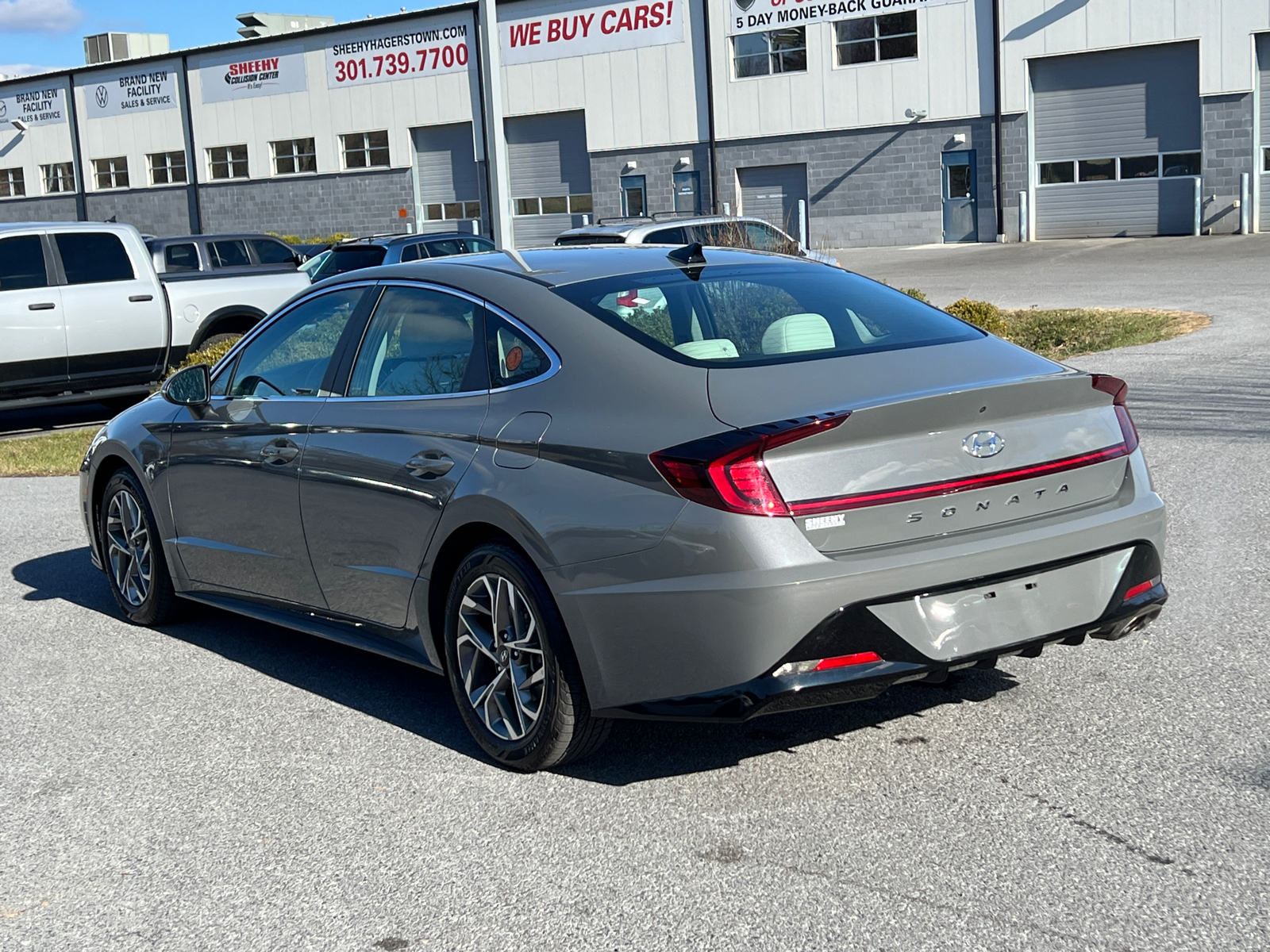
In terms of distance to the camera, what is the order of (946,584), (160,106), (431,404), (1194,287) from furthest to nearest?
(160,106) < (1194,287) < (431,404) < (946,584)

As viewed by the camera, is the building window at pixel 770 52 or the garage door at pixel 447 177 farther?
the garage door at pixel 447 177

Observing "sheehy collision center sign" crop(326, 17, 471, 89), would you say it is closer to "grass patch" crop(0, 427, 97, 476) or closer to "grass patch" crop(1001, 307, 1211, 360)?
"grass patch" crop(1001, 307, 1211, 360)

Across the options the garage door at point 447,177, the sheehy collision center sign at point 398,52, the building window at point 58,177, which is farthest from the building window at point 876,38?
the building window at point 58,177

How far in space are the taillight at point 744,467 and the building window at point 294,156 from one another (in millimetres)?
48392

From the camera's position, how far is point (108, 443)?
674 centimetres

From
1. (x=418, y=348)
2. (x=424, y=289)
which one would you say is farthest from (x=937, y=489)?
(x=424, y=289)

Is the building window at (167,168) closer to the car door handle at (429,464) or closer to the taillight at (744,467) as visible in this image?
the car door handle at (429,464)

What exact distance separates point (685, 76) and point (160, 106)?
22.6 meters

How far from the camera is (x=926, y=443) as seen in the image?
157 inches

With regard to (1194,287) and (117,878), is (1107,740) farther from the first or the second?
(1194,287)

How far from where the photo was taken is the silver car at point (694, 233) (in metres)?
16.4

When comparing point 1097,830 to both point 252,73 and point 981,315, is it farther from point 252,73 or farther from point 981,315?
point 252,73

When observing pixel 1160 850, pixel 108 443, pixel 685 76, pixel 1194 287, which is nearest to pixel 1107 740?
pixel 1160 850

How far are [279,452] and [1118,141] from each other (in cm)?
3399
